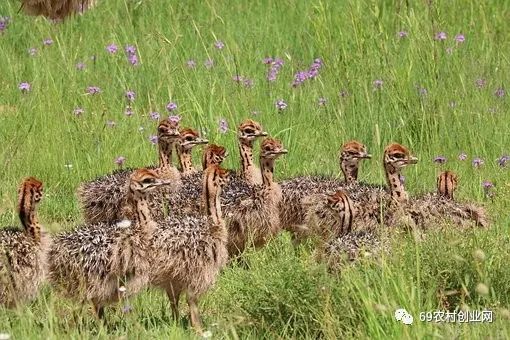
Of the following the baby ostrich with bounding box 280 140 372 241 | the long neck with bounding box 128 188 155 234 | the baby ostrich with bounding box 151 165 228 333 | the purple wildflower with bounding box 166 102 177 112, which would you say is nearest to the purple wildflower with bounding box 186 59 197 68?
the purple wildflower with bounding box 166 102 177 112

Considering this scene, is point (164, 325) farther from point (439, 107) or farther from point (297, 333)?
point (439, 107)

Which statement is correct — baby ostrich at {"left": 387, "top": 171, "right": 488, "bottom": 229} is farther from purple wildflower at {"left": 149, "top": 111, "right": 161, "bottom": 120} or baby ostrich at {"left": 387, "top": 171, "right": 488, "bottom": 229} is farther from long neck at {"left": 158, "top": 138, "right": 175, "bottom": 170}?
purple wildflower at {"left": 149, "top": 111, "right": 161, "bottom": 120}

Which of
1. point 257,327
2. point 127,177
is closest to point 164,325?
point 257,327

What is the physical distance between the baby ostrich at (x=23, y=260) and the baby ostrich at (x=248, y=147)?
2047mm

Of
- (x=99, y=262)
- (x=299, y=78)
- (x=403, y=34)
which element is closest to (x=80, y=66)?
(x=299, y=78)

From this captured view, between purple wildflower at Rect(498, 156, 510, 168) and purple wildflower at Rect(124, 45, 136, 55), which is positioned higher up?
purple wildflower at Rect(124, 45, 136, 55)

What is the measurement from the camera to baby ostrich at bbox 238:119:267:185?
29.5 ft

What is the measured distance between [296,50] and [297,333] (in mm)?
5170

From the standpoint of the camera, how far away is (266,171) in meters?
8.73

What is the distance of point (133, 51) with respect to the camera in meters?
10.9

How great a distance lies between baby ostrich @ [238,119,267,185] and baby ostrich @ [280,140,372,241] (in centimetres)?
24

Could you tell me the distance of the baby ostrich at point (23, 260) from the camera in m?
6.75

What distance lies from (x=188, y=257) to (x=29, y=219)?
0.87 m

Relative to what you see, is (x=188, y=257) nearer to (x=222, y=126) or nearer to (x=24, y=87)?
(x=222, y=126)
